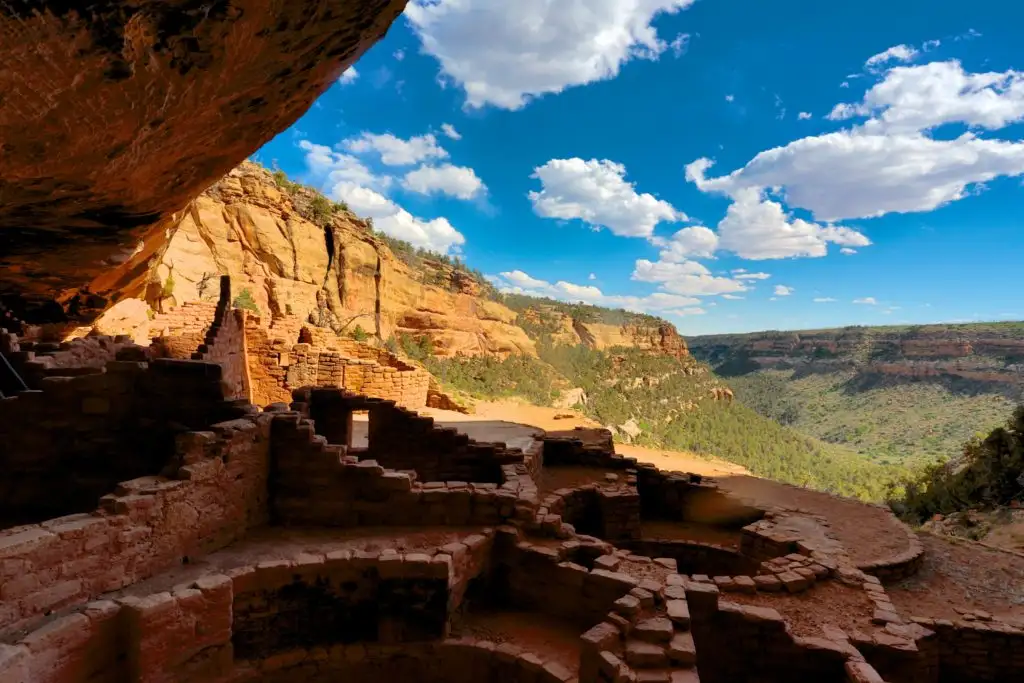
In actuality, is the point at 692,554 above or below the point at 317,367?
below

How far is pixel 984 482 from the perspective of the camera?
13172 millimetres

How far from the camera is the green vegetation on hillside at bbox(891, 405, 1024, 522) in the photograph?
1275cm

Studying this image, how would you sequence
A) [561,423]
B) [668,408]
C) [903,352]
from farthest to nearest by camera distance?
[903,352], [668,408], [561,423]

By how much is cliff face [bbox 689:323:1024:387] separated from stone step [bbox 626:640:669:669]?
241ft

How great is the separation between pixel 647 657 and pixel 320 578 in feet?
10.6

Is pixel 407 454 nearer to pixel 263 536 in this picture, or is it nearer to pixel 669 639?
pixel 263 536

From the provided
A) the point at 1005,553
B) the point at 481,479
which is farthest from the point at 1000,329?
the point at 481,479

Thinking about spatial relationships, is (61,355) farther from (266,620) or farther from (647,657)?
(647,657)

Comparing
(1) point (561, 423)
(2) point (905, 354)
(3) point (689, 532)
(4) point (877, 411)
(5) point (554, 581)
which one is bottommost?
(4) point (877, 411)

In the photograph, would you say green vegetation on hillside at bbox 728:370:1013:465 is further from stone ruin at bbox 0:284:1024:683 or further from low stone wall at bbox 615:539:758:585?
stone ruin at bbox 0:284:1024:683

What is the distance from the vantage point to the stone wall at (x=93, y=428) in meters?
6.11

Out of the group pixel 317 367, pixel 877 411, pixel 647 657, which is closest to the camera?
pixel 647 657

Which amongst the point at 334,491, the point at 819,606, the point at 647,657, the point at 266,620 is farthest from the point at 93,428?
the point at 819,606

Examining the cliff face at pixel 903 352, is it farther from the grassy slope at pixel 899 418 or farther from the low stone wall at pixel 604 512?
the low stone wall at pixel 604 512
